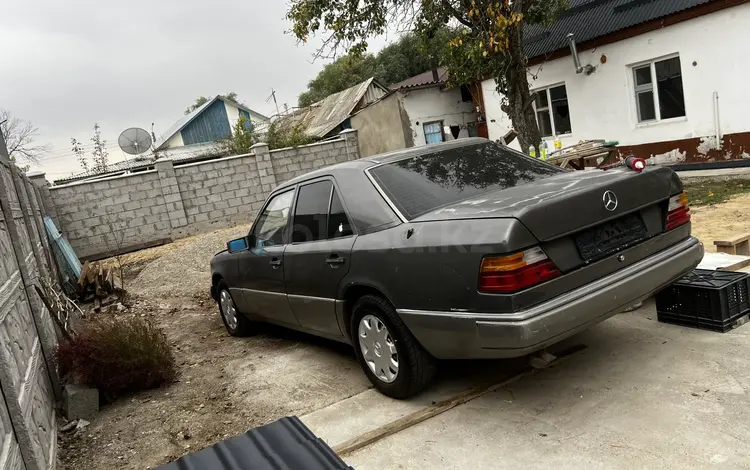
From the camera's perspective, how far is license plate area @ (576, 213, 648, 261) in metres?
3.12

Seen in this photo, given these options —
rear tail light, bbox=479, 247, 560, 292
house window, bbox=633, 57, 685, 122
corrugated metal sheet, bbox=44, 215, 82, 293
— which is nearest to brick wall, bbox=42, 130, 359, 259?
corrugated metal sheet, bbox=44, 215, 82, 293

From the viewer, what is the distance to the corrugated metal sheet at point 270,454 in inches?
68.0

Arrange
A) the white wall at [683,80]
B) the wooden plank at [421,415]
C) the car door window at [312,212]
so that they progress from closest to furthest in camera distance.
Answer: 1. the wooden plank at [421,415]
2. the car door window at [312,212]
3. the white wall at [683,80]

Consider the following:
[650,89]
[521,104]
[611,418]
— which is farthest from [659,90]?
[611,418]

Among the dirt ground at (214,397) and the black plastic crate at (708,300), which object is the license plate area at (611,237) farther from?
the dirt ground at (214,397)

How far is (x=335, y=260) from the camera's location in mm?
3975

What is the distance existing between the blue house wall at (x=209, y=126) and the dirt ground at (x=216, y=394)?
30308mm

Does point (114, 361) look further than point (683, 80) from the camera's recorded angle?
No

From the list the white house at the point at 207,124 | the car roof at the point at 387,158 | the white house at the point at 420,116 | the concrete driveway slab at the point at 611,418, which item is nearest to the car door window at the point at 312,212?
the car roof at the point at 387,158

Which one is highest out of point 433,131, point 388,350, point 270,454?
point 433,131

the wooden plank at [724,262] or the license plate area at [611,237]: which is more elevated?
the license plate area at [611,237]

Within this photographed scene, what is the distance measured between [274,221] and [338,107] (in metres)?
21.6

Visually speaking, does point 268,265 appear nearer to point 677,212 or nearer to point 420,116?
point 677,212

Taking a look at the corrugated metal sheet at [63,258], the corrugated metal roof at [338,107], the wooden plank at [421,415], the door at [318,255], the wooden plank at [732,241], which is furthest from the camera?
the corrugated metal roof at [338,107]
